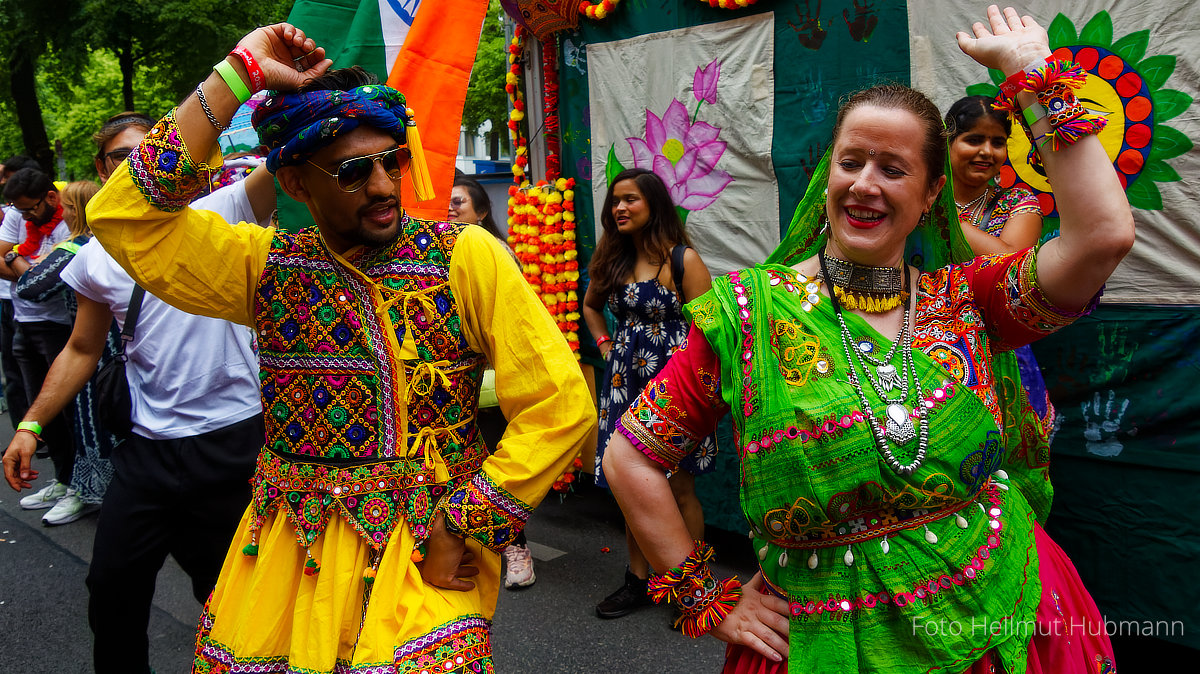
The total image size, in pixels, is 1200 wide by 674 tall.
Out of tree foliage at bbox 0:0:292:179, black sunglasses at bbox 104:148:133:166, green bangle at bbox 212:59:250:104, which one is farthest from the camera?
tree foliage at bbox 0:0:292:179

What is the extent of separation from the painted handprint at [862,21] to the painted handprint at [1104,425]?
1.88m

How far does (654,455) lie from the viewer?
1.78 metres

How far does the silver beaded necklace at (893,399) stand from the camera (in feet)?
5.28

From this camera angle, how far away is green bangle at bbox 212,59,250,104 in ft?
6.13

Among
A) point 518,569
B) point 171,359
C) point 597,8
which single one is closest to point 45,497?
point 518,569

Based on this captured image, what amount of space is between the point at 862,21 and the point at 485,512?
309 cm

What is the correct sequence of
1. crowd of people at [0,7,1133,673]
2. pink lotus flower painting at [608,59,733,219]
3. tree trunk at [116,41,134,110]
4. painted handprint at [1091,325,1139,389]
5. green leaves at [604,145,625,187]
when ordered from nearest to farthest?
crowd of people at [0,7,1133,673], painted handprint at [1091,325,1139,389], pink lotus flower painting at [608,59,733,219], green leaves at [604,145,625,187], tree trunk at [116,41,134,110]

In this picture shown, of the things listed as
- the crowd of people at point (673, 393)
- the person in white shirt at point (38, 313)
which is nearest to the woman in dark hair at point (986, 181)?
the crowd of people at point (673, 393)

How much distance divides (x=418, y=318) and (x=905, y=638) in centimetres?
127

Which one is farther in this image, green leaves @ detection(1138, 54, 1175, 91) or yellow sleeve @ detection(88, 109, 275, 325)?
green leaves @ detection(1138, 54, 1175, 91)

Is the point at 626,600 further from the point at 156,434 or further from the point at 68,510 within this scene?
the point at 68,510

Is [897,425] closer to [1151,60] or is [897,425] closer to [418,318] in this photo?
[418,318]

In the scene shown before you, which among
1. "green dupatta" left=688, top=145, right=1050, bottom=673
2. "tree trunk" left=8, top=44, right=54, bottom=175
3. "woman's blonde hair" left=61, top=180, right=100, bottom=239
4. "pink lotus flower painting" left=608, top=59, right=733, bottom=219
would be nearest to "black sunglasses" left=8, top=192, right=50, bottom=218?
"woman's blonde hair" left=61, top=180, right=100, bottom=239

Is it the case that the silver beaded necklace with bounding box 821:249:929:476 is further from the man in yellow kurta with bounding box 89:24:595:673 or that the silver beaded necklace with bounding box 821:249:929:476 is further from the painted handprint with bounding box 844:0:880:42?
the painted handprint with bounding box 844:0:880:42
